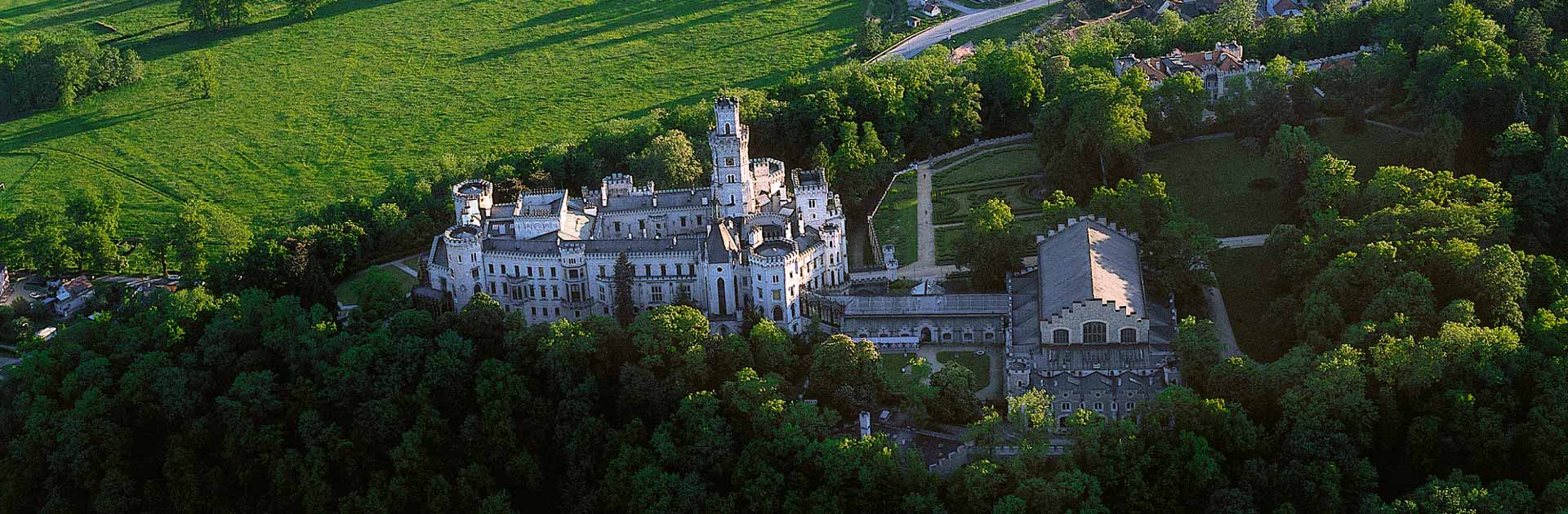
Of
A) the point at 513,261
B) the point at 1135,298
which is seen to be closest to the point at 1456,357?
the point at 1135,298

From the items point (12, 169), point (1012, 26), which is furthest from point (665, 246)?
point (12, 169)

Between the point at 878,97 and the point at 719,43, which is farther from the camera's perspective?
the point at 719,43

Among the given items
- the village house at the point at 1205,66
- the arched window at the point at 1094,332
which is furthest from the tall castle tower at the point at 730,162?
the village house at the point at 1205,66

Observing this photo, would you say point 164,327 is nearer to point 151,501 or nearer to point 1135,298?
point 151,501

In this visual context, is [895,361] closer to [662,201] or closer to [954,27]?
[662,201]

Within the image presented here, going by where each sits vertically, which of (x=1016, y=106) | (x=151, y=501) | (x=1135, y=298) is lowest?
(x=151, y=501)
